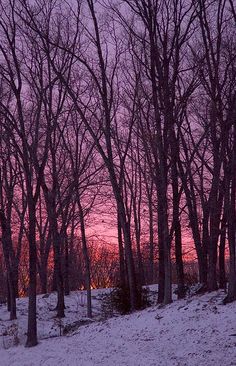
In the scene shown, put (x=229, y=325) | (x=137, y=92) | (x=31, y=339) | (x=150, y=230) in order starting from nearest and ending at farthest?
(x=229, y=325) < (x=31, y=339) < (x=137, y=92) < (x=150, y=230)

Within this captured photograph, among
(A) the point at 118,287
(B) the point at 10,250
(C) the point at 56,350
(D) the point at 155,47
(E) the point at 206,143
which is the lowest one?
(C) the point at 56,350

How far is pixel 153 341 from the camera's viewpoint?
11.9 meters

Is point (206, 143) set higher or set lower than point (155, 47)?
lower

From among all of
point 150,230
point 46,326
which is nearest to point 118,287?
point 46,326

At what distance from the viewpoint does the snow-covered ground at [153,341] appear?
10188mm

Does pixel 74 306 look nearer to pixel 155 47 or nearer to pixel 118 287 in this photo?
pixel 118 287

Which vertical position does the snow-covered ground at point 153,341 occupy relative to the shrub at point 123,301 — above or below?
below

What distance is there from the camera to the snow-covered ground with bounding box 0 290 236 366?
10188mm

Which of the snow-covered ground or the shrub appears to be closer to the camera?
the snow-covered ground

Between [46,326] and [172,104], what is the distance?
9.67 meters

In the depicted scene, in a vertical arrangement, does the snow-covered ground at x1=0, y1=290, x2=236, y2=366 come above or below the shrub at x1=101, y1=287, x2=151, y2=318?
below

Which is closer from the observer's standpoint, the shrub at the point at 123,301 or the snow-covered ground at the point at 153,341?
the snow-covered ground at the point at 153,341

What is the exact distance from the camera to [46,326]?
19547mm

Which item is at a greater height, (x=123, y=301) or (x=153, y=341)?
(x=123, y=301)
